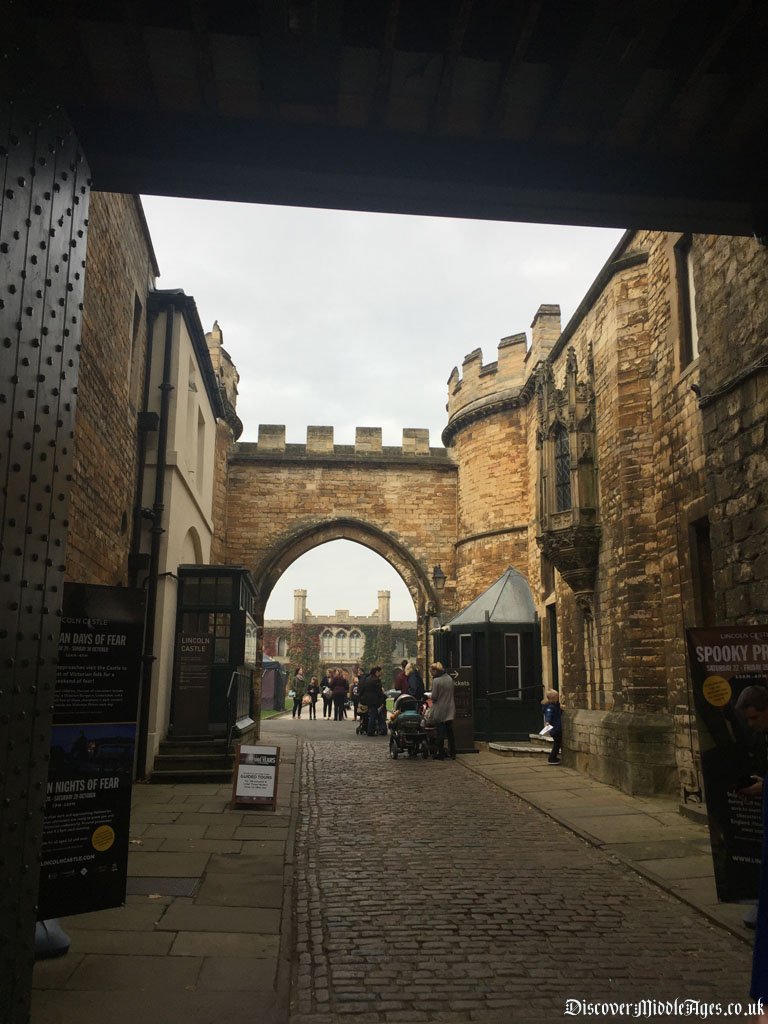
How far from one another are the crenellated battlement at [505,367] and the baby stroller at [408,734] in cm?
878

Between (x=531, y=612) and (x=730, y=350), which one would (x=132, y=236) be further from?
(x=531, y=612)

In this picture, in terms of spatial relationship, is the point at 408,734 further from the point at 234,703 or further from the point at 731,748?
the point at 731,748

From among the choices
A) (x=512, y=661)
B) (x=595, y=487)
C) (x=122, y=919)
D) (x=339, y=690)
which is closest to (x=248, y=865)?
(x=122, y=919)

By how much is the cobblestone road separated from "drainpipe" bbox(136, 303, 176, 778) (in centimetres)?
365

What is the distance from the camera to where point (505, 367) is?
2133cm

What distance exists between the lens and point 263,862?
21.8 feet

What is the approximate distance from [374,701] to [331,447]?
8.03 m

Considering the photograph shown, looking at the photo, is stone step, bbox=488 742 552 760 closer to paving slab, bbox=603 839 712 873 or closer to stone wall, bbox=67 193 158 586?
paving slab, bbox=603 839 712 873

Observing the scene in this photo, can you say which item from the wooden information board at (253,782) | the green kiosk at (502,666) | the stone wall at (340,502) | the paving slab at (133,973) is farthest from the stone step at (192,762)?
the stone wall at (340,502)

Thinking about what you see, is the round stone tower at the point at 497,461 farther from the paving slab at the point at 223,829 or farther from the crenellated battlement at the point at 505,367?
the paving slab at the point at 223,829

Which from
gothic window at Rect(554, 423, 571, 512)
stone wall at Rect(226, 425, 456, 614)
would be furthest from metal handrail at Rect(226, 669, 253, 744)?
stone wall at Rect(226, 425, 456, 614)

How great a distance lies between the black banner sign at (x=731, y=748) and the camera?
5.14 metres

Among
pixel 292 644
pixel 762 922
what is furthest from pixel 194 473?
pixel 292 644

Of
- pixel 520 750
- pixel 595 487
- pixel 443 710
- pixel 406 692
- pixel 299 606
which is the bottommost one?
pixel 520 750
